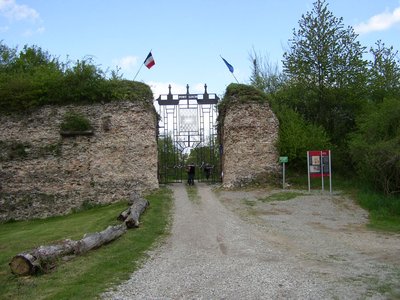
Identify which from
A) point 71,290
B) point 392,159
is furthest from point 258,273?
point 392,159

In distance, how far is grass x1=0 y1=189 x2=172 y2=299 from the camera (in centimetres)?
675

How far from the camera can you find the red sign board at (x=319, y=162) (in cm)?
1952

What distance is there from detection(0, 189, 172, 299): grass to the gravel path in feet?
1.29

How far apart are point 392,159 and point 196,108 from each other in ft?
35.3

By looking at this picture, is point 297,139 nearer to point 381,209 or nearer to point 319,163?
point 319,163

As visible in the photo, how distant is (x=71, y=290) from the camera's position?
662 centimetres

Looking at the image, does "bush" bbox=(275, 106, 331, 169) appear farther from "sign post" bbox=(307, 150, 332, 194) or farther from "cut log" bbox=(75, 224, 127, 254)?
"cut log" bbox=(75, 224, 127, 254)

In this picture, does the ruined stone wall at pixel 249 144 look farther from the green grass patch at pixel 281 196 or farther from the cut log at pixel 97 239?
the cut log at pixel 97 239

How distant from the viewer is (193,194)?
19719 millimetres

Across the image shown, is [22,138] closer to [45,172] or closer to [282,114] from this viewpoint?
[45,172]

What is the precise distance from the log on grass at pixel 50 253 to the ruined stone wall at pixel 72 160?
31.7ft

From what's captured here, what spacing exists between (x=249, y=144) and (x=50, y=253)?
1457 centimetres

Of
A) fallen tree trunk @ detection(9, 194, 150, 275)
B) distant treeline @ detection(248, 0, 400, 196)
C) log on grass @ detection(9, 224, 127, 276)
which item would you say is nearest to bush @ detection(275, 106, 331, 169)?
distant treeline @ detection(248, 0, 400, 196)

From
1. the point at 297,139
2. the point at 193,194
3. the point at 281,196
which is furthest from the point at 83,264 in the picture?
the point at 297,139
